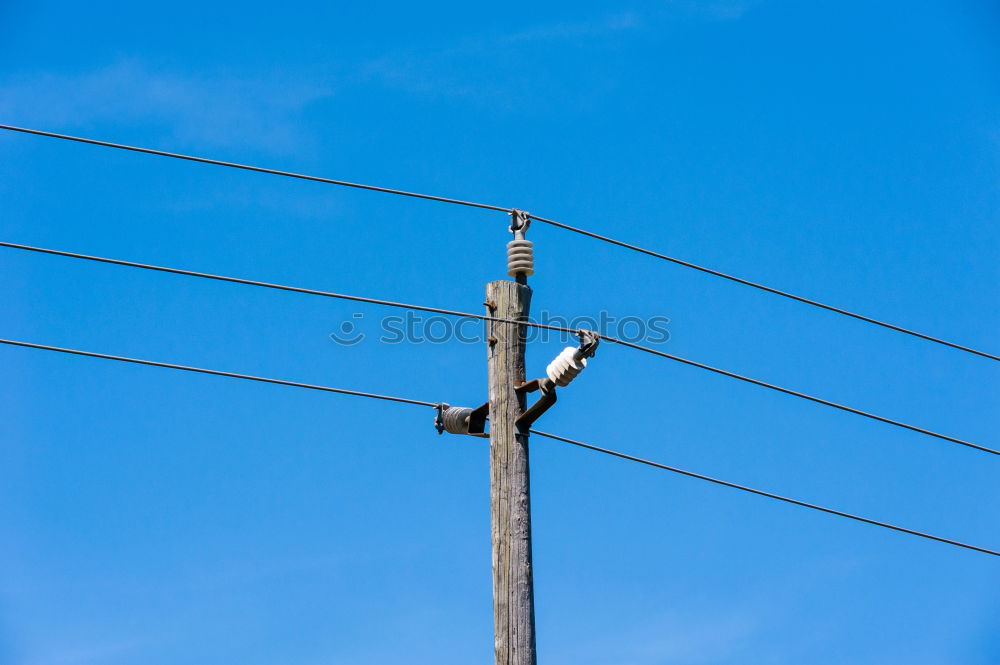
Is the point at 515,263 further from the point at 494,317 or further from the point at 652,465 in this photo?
the point at 652,465

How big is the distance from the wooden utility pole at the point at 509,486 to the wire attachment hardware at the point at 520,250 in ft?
0.18

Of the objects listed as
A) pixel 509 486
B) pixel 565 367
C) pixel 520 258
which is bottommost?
pixel 509 486

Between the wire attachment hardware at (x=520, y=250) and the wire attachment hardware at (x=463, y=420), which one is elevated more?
the wire attachment hardware at (x=520, y=250)

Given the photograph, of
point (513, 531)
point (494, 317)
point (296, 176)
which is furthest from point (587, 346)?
point (296, 176)

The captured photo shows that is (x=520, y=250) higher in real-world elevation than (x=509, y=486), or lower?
higher

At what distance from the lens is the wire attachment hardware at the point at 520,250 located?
24.7 ft

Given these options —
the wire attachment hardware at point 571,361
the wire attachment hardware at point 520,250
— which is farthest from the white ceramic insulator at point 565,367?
the wire attachment hardware at point 520,250

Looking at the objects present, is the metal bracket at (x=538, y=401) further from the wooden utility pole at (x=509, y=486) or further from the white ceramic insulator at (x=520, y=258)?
the white ceramic insulator at (x=520, y=258)

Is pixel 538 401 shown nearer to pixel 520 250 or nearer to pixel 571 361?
pixel 571 361

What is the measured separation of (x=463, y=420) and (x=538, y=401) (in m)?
0.60

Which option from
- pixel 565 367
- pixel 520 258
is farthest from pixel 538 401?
pixel 520 258

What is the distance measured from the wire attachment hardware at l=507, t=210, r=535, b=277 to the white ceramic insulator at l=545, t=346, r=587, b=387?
0.67 metres

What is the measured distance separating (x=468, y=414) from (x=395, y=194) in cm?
158

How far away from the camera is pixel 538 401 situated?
23.3 feet
